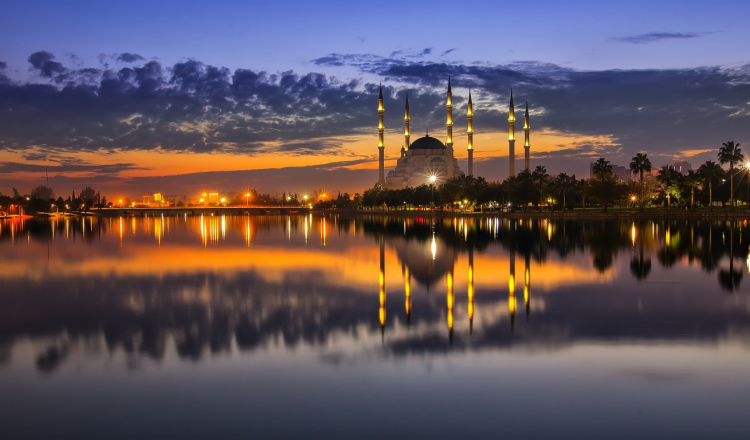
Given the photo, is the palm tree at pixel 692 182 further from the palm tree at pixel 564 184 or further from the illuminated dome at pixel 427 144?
the illuminated dome at pixel 427 144

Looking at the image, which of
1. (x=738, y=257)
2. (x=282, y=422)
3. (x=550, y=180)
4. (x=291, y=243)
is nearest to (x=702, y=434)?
(x=282, y=422)

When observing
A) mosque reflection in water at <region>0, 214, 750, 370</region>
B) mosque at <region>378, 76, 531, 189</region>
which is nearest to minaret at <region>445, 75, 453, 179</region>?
mosque at <region>378, 76, 531, 189</region>

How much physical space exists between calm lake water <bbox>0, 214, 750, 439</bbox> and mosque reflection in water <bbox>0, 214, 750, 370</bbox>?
0.09 meters

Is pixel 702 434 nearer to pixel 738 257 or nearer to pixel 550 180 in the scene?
pixel 738 257

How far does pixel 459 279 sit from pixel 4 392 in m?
14.9

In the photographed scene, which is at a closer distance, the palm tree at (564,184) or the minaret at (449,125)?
the palm tree at (564,184)

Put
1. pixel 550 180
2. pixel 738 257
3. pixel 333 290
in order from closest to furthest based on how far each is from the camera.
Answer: pixel 333 290 → pixel 738 257 → pixel 550 180

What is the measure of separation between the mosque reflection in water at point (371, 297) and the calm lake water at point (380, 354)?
3.7 inches

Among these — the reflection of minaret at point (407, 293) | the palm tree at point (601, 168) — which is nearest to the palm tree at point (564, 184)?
the palm tree at point (601, 168)

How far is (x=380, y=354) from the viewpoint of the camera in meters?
11.6

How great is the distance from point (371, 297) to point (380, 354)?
266 inches

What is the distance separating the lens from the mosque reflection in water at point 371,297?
13125 mm

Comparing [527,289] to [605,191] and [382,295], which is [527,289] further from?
[605,191]

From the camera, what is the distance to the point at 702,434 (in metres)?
7.92
